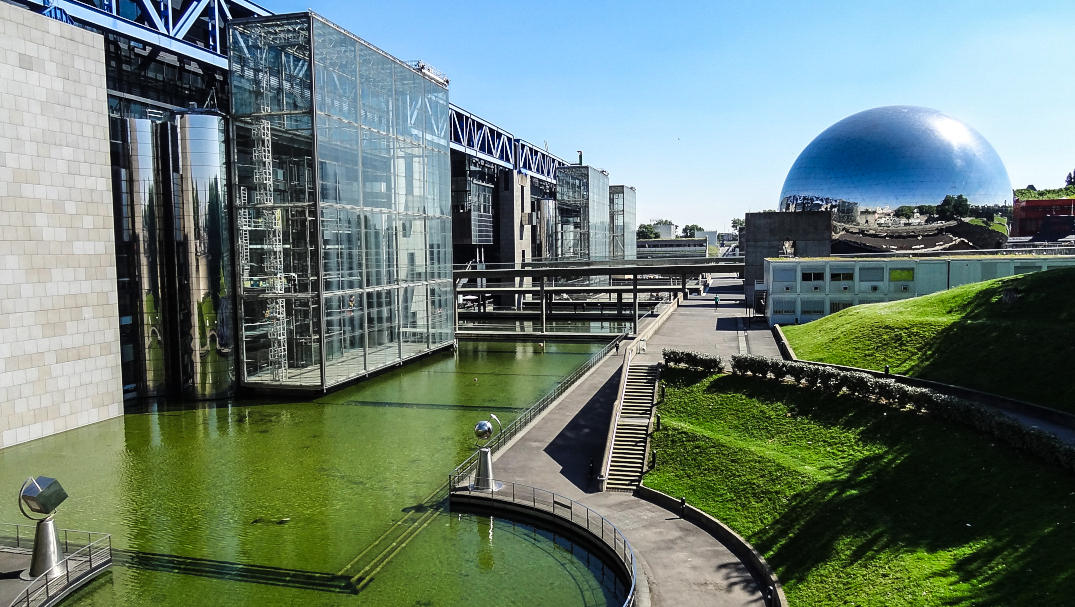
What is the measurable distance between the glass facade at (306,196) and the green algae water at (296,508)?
13.2 ft

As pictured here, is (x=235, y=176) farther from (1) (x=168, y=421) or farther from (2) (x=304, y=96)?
(1) (x=168, y=421)

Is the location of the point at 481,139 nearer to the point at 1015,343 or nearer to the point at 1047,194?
the point at 1015,343

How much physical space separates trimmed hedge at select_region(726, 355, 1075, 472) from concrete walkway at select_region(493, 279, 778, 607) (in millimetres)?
7594

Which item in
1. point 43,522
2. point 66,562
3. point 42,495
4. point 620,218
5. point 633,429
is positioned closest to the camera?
point 42,495

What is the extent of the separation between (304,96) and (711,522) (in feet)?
109

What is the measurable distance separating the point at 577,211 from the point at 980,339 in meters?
79.9

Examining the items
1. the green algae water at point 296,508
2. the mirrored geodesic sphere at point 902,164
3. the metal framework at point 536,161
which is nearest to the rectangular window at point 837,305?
the green algae water at point 296,508

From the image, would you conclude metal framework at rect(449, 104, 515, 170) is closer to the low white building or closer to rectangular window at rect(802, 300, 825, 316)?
the low white building

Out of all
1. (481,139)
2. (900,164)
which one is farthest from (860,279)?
(900,164)

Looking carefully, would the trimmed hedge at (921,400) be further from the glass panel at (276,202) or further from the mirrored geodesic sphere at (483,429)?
the glass panel at (276,202)

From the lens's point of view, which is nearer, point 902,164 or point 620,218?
point 620,218

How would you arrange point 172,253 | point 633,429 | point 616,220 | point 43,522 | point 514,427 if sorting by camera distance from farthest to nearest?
point 616,220, point 172,253, point 514,427, point 633,429, point 43,522

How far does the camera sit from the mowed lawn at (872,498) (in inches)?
630

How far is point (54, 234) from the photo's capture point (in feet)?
112
